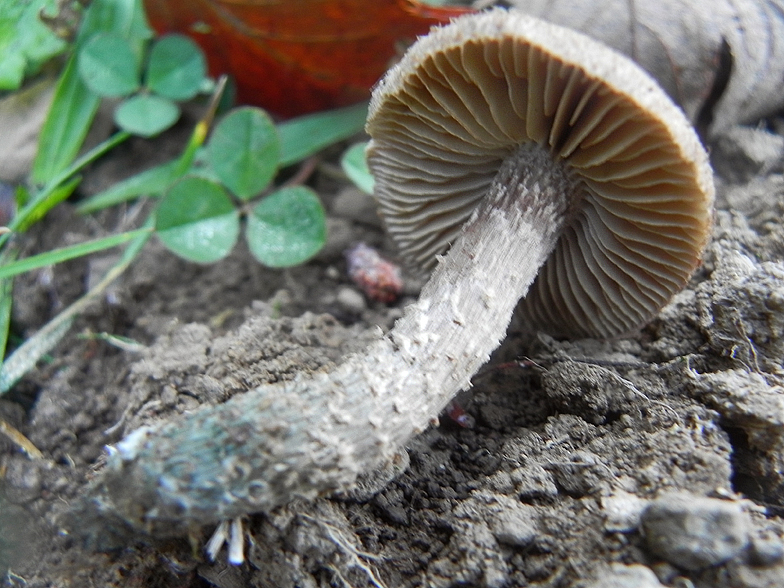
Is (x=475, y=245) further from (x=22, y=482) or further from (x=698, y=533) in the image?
(x=22, y=482)

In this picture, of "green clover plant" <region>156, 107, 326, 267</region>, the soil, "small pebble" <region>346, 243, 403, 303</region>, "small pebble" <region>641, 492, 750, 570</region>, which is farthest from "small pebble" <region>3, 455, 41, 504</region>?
"small pebble" <region>641, 492, 750, 570</region>

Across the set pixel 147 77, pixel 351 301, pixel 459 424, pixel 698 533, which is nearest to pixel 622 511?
pixel 698 533

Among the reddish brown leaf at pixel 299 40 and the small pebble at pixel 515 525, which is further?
the reddish brown leaf at pixel 299 40

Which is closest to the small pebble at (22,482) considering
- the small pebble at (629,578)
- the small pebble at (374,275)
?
the small pebble at (374,275)

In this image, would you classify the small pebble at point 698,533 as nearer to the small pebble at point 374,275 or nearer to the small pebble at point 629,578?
the small pebble at point 629,578

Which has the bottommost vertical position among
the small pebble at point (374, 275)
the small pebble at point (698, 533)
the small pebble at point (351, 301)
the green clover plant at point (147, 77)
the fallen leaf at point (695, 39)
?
the small pebble at point (351, 301)

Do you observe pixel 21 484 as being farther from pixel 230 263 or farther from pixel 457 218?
pixel 457 218
